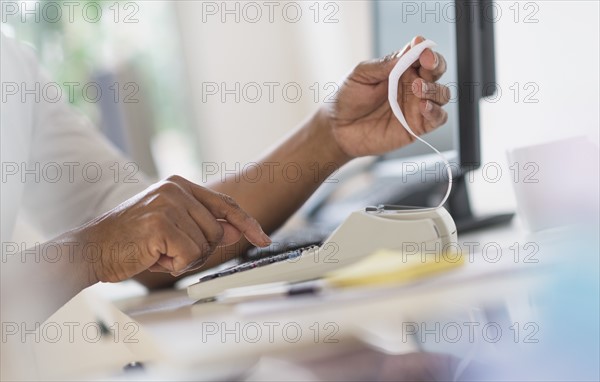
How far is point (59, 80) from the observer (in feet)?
10.8

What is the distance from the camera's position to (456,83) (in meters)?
1.03

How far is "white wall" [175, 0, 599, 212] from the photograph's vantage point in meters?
0.92

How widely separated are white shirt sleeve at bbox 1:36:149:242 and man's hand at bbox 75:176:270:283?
1.37 feet

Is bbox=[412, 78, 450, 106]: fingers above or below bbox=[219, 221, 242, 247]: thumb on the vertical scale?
above

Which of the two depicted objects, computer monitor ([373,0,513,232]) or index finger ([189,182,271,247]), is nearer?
index finger ([189,182,271,247])

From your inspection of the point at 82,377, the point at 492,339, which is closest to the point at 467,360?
the point at 492,339

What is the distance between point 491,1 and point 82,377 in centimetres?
75

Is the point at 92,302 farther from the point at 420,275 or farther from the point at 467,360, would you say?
the point at 467,360

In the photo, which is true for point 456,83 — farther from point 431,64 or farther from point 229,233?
point 229,233

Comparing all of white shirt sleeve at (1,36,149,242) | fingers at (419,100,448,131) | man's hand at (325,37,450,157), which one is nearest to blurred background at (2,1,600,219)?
white shirt sleeve at (1,36,149,242)

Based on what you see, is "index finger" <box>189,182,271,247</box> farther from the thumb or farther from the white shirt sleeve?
the white shirt sleeve

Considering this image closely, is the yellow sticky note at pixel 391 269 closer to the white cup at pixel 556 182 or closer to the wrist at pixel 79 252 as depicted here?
the white cup at pixel 556 182

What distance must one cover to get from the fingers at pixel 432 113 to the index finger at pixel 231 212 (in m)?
0.24

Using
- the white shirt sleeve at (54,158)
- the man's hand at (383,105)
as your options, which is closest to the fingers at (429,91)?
the man's hand at (383,105)
